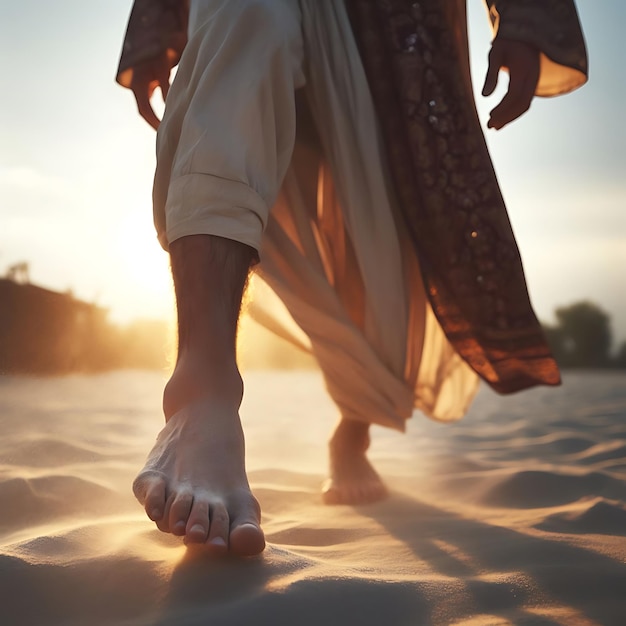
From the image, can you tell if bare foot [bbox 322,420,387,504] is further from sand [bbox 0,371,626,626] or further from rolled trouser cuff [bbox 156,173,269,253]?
rolled trouser cuff [bbox 156,173,269,253]

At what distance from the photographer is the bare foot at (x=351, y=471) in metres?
1.56

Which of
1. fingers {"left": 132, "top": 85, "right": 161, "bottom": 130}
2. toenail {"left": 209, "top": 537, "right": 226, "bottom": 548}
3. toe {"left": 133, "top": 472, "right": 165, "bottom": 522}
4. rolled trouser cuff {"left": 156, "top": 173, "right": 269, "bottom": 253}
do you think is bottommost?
toenail {"left": 209, "top": 537, "right": 226, "bottom": 548}

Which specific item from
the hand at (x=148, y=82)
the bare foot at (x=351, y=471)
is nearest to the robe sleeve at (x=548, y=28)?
the hand at (x=148, y=82)

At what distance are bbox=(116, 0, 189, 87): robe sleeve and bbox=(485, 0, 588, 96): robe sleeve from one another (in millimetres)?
853

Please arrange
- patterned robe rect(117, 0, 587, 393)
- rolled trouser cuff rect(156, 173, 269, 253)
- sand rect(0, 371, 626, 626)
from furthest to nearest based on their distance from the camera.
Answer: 1. patterned robe rect(117, 0, 587, 393)
2. rolled trouser cuff rect(156, 173, 269, 253)
3. sand rect(0, 371, 626, 626)

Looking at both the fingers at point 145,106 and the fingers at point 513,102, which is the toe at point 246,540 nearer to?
the fingers at point 513,102

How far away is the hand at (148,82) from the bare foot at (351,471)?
1.01m

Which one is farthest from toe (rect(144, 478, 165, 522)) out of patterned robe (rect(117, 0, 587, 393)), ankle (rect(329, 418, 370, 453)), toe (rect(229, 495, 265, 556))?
patterned robe (rect(117, 0, 587, 393))

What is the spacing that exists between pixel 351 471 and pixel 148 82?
1214 millimetres

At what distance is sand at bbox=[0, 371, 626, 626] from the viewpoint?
74 centimetres

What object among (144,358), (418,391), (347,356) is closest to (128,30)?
(347,356)

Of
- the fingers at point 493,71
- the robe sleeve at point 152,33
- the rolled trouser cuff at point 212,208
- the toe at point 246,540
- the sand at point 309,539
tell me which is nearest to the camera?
the sand at point 309,539

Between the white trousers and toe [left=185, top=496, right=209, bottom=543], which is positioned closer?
toe [left=185, top=496, right=209, bottom=543]

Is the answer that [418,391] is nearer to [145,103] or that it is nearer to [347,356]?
[347,356]
